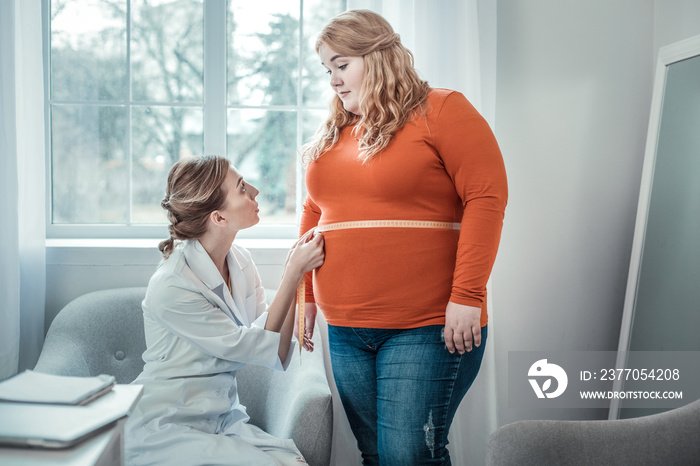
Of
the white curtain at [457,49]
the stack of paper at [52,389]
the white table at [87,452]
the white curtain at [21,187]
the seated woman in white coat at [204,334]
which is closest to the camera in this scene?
the white table at [87,452]

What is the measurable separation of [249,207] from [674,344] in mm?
1623

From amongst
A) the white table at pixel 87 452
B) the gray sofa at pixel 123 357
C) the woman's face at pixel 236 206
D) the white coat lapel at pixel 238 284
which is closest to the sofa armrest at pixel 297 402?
the gray sofa at pixel 123 357

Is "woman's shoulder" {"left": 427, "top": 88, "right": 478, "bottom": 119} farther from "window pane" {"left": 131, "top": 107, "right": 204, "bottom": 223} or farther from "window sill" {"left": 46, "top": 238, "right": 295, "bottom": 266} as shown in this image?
"window pane" {"left": 131, "top": 107, "right": 204, "bottom": 223}

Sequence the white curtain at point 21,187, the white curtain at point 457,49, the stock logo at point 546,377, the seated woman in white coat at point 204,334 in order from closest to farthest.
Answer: the seated woman in white coat at point 204,334 < the white curtain at point 21,187 < the white curtain at point 457,49 < the stock logo at point 546,377

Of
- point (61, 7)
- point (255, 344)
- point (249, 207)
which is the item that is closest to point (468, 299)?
point (255, 344)

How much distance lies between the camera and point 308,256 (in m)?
1.43

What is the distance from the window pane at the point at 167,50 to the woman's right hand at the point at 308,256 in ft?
4.19

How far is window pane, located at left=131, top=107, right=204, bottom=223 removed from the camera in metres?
2.42

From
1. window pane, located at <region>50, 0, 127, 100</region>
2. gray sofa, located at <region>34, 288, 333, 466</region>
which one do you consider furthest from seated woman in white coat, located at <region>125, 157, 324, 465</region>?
window pane, located at <region>50, 0, 127, 100</region>

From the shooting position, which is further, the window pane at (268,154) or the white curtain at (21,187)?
the window pane at (268,154)

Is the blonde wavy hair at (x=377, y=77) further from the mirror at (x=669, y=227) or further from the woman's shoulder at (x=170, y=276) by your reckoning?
the mirror at (x=669, y=227)

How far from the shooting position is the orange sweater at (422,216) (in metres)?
1.25

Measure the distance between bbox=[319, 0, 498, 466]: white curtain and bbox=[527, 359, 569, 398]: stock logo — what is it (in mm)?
311

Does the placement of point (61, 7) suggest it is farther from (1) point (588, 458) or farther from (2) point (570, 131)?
(1) point (588, 458)
